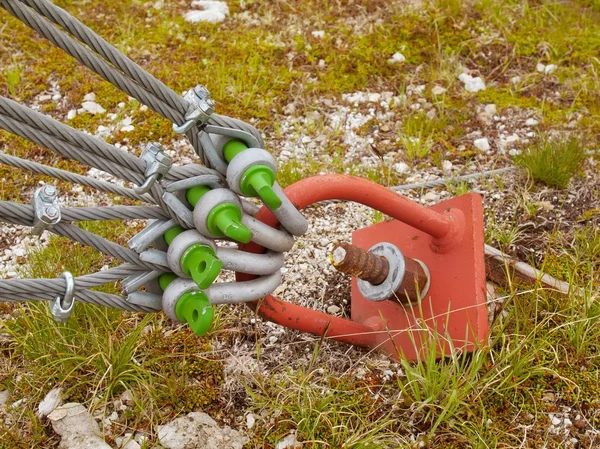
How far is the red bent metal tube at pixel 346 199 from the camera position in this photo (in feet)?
7.55

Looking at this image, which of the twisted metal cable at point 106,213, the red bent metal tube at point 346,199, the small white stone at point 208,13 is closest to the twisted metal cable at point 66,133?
the twisted metal cable at point 106,213

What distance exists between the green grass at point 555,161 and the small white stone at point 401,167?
23.6 inches

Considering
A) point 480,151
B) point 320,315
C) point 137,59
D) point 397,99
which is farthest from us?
point 137,59

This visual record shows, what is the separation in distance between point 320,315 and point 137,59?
2.57 meters

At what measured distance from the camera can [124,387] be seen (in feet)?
8.63

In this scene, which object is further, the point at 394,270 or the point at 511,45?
the point at 511,45

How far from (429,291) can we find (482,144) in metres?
1.38

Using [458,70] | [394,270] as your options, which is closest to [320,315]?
[394,270]

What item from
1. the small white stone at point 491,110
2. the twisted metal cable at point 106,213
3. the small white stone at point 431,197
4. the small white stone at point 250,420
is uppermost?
the twisted metal cable at point 106,213

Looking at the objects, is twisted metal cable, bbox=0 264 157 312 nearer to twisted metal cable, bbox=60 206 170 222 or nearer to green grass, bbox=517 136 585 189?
twisted metal cable, bbox=60 206 170 222

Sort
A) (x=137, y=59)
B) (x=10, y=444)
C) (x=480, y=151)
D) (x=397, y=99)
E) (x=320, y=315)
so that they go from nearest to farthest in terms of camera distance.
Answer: (x=10, y=444)
(x=320, y=315)
(x=480, y=151)
(x=397, y=99)
(x=137, y=59)

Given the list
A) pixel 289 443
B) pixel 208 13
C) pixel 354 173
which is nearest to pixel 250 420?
pixel 289 443

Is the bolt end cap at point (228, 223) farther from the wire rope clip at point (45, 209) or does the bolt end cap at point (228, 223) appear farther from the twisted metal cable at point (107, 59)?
the wire rope clip at point (45, 209)

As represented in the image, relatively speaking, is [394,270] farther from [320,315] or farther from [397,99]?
[397,99]
